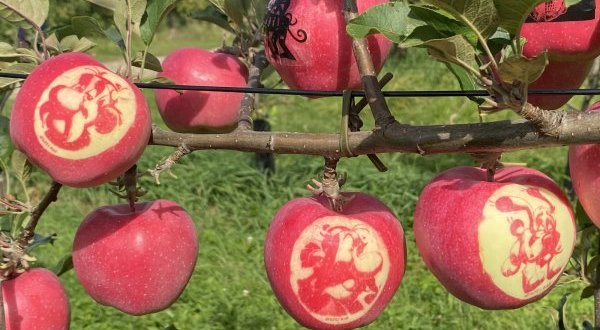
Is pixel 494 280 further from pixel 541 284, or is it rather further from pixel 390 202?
pixel 390 202

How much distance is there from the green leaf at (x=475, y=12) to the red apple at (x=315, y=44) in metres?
0.20

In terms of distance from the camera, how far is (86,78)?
0.75 meters

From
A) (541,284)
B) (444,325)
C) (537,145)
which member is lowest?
(444,325)

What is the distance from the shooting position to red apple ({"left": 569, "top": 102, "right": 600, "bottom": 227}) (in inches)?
29.3

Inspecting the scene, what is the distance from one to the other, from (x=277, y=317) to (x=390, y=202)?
98cm

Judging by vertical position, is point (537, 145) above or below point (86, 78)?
above

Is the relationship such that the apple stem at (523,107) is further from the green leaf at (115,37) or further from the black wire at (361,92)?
the green leaf at (115,37)

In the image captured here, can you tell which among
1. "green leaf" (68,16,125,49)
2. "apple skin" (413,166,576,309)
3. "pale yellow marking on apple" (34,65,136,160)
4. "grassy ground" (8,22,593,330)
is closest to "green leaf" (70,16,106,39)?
"green leaf" (68,16,125,49)

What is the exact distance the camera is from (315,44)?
0.84m

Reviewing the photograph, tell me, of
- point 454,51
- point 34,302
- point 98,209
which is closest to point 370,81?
point 454,51

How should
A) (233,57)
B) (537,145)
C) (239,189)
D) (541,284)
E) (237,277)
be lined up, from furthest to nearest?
(239,189)
(237,277)
(233,57)
(541,284)
(537,145)

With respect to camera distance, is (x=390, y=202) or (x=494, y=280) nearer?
(x=494, y=280)

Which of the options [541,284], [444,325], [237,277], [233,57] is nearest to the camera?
[541,284]

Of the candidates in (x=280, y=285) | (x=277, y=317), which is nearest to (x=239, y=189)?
(x=277, y=317)
